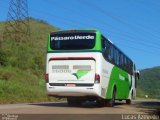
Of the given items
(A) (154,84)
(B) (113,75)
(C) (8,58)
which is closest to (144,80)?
(A) (154,84)

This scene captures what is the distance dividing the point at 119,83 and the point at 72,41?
593 cm

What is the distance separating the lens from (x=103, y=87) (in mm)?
22531

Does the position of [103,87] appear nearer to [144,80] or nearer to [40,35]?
[40,35]

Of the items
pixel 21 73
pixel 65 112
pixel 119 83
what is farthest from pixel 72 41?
pixel 21 73

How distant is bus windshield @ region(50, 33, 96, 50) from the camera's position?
22.0m

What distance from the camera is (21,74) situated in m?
44.1

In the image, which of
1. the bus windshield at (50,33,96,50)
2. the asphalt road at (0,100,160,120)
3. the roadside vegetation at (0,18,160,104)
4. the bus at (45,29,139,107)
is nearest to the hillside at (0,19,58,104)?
the roadside vegetation at (0,18,160,104)

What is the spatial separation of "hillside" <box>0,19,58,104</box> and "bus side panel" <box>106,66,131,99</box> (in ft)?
22.3

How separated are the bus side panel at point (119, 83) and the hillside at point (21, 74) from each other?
679 centimetres

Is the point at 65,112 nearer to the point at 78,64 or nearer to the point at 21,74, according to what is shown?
the point at 78,64

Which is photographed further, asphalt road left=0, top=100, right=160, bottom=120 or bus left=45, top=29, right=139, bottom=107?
bus left=45, top=29, right=139, bottom=107

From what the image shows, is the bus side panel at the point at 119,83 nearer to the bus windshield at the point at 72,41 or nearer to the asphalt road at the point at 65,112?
the asphalt road at the point at 65,112

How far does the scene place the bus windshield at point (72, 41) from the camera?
867 inches

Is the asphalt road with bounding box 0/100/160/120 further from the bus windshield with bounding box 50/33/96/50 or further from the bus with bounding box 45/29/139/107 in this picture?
the bus windshield with bounding box 50/33/96/50
